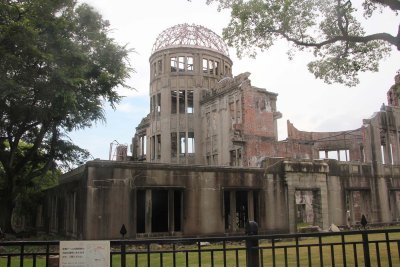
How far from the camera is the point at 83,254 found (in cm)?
489

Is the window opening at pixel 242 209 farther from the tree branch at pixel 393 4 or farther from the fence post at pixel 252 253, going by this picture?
the fence post at pixel 252 253

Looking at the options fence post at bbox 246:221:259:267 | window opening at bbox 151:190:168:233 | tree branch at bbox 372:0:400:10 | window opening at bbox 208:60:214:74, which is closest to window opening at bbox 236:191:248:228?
window opening at bbox 151:190:168:233

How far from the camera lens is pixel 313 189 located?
23.8 metres

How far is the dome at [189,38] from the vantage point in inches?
1674

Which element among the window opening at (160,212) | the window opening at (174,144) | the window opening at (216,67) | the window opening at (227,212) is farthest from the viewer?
the window opening at (216,67)

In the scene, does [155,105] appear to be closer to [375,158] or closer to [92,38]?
[92,38]

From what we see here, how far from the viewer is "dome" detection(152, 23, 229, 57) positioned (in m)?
42.5

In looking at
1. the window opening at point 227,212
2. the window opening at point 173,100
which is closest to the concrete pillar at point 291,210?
the window opening at point 227,212

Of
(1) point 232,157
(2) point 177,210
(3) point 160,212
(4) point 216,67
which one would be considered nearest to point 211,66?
(4) point 216,67

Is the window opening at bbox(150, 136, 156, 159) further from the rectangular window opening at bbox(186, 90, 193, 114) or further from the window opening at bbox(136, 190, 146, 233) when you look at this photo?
the window opening at bbox(136, 190, 146, 233)

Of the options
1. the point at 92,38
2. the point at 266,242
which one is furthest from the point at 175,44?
the point at 266,242

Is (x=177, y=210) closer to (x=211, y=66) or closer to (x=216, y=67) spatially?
(x=211, y=66)

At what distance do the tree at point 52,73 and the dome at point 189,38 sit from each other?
55.5ft

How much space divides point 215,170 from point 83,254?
1603cm
